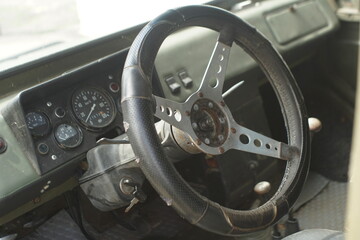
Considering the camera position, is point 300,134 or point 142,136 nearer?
point 142,136

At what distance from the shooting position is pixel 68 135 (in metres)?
1.67

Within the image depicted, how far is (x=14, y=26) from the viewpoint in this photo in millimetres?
1964

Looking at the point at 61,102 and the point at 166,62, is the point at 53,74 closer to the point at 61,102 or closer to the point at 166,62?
the point at 61,102

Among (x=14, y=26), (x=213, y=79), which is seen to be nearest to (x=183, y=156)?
(x=213, y=79)

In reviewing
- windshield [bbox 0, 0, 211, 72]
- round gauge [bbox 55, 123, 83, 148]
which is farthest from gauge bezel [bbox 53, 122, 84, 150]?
windshield [bbox 0, 0, 211, 72]

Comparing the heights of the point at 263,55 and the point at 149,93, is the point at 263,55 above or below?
below

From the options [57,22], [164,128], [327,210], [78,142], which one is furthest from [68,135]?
[327,210]

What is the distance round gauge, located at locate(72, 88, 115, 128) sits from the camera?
1707mm

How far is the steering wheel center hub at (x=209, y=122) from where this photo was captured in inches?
54.5

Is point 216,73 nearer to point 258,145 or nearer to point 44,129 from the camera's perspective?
point 258,145

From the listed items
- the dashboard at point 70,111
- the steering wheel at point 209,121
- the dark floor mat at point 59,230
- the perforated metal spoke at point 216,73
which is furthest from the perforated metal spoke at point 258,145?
the dark floor mat at point 59,230

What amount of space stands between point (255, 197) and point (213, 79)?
3.23 ft

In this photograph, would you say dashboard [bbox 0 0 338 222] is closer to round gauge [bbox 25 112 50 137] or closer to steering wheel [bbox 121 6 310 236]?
round gauge [bbox 25 112 50 137]

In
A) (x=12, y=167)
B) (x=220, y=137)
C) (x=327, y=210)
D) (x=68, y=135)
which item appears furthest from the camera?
(x=327, y=210)
